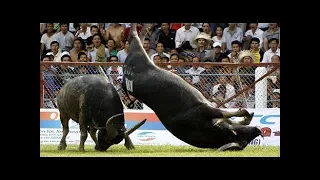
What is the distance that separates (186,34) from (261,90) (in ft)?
7.02

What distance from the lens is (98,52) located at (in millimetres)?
17781

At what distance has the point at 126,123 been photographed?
1627cm

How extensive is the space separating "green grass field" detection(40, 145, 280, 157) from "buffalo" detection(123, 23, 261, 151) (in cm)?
22

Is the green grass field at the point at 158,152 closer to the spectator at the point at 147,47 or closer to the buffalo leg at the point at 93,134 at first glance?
the buffalo leg at the point at 93,134

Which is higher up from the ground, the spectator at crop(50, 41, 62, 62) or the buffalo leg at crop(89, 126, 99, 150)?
the spectator at crop(50, 41, 62, 62)

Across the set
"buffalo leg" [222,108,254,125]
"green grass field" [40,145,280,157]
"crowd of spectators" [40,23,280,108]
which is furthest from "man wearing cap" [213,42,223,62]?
"buffalo leg" [222,108,254,125]

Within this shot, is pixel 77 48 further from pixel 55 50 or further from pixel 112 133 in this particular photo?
pixel 112 133

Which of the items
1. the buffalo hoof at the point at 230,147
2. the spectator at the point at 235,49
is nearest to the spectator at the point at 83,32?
the spectator at the point at 235,49

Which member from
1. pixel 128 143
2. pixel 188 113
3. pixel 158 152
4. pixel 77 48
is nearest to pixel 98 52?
pixel 77 48

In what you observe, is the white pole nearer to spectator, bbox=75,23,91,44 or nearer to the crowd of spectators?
the crowd of spectators

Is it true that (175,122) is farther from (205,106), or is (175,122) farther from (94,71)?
(94,71)

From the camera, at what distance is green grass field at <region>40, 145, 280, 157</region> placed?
1414 centimetres

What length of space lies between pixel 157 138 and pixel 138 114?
576mm

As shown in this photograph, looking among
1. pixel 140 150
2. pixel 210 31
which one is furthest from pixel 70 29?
pixel 140 150
